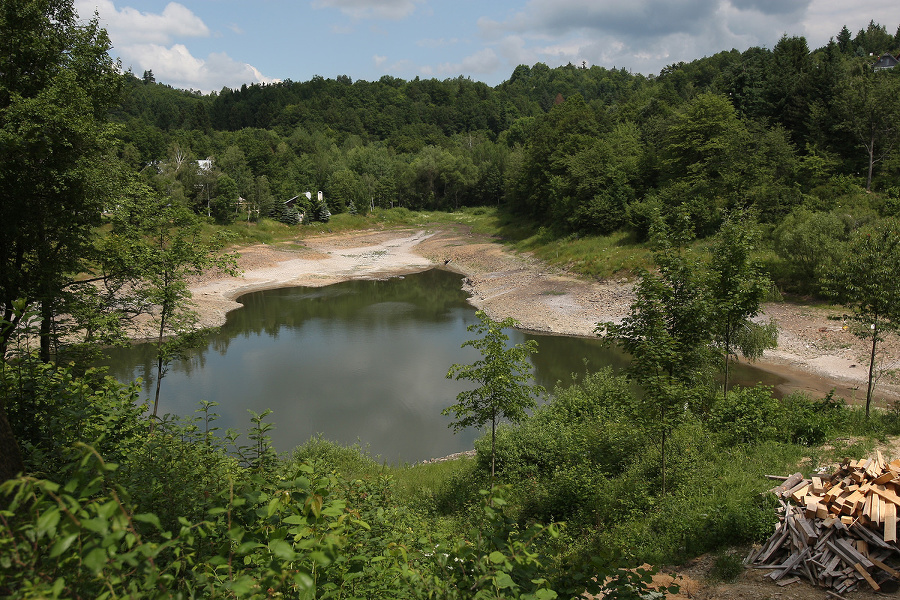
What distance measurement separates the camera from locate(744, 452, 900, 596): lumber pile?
631 cm

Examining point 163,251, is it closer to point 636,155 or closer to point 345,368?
point 345,368

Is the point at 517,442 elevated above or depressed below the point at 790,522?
below

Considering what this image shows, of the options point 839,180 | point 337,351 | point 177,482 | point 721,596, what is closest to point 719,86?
point 839,180

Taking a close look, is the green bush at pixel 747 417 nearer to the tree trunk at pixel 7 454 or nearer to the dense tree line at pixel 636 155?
the dense tree line at pixel 636 155

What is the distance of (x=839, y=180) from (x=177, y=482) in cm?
3989

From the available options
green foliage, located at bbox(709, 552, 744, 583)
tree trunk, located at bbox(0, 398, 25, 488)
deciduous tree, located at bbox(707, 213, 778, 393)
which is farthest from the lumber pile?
tree trunk, located at bbox(0, 398, 25, 488)

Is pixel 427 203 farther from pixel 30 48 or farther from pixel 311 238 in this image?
pixel 30 48

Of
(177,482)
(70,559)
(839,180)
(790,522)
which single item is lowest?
(790,522)

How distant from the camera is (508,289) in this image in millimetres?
36438

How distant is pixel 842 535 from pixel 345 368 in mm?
18746

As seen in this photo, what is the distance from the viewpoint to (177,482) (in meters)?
4.76

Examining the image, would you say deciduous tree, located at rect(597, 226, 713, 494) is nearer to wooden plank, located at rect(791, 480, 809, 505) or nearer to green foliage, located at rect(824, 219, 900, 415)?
wooden plank, located at rect(791, 480, 809, 505)

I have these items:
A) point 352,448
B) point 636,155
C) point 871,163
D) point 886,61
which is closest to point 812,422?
point 352,448

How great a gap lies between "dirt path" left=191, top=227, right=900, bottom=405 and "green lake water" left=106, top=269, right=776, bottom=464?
186cm
